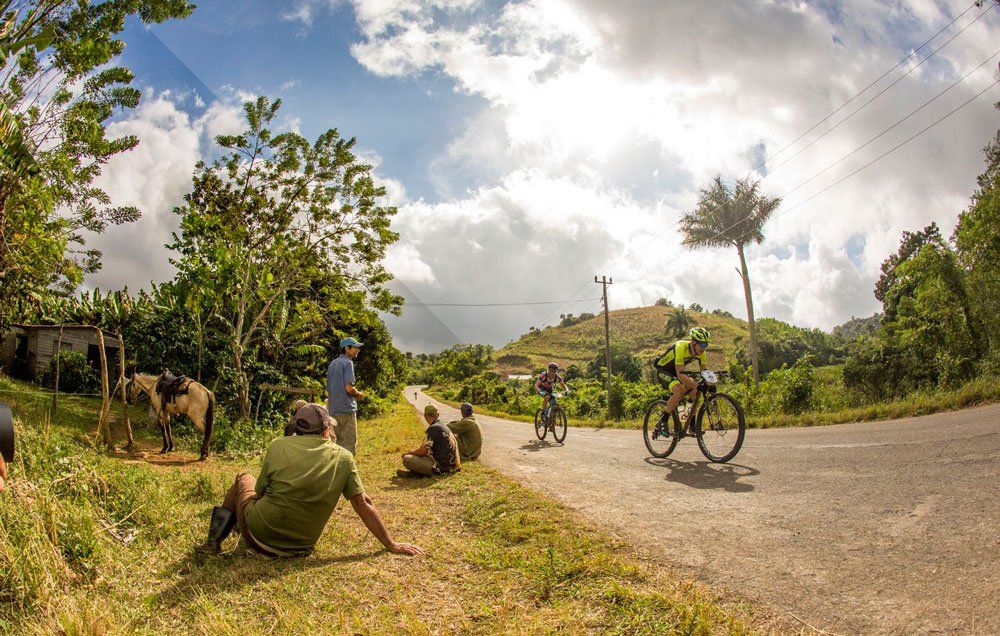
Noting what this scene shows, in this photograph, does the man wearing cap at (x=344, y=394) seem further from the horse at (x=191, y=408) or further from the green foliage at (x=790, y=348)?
the green foliage at (x=790, y=348)

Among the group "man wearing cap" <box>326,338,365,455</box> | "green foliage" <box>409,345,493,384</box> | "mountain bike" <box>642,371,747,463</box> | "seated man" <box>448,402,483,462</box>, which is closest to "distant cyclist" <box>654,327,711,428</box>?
"mountain bike" <box>642,371,747,463</box>

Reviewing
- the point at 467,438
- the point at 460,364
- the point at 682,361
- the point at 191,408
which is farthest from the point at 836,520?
the point at 460,364

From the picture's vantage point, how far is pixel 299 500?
14.2 ft

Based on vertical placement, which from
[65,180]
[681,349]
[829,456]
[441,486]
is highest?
[65,180]

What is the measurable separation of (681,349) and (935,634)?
16.5 feet

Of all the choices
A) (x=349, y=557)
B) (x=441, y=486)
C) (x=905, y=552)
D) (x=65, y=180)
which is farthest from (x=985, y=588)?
(x=65, y=180)

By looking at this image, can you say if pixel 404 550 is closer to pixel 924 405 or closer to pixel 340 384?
pixel 340 384

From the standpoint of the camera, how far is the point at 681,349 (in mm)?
7336

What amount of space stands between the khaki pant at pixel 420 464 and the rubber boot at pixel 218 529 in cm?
354

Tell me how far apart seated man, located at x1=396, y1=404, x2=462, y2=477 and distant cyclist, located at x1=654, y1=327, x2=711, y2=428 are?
3415mm

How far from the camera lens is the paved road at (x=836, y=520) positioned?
111 inches

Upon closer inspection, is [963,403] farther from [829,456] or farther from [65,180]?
[65,180]

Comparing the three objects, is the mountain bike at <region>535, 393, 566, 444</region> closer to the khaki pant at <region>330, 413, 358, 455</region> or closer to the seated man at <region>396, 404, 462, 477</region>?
the seated man at <region>396, 404, 462, 477</region>

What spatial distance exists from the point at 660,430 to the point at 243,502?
5835 mm
